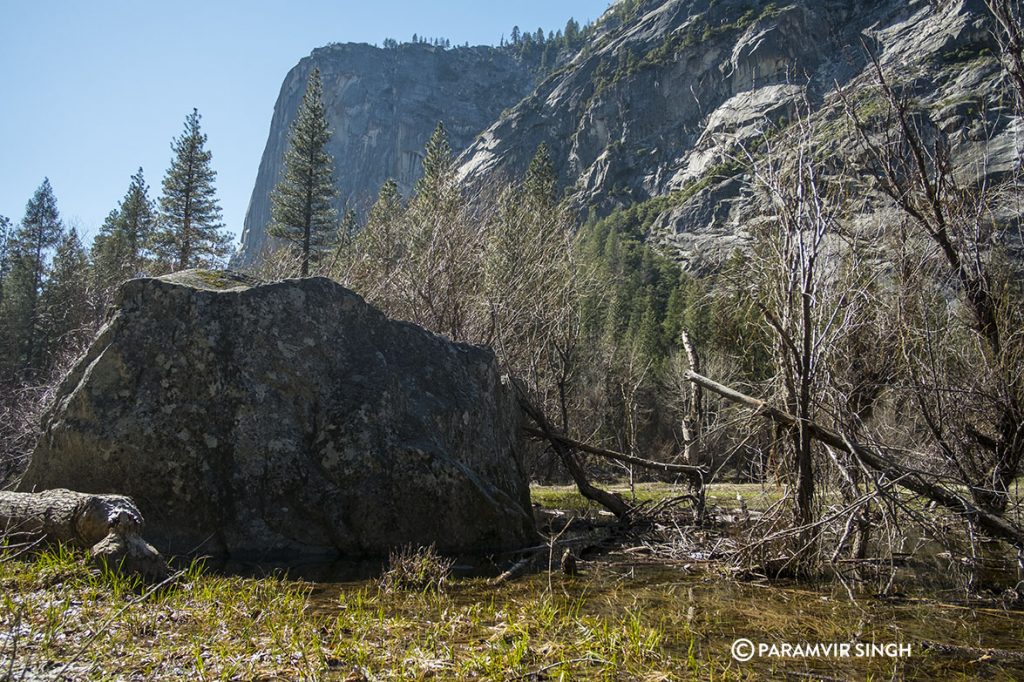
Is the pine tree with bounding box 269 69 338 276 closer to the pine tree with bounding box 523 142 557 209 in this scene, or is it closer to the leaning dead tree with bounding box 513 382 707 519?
the pine tree with bounding box 523 142 557 209

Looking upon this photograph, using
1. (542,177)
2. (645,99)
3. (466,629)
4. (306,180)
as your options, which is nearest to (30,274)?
(306,180)

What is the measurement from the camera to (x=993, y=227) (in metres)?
6.54

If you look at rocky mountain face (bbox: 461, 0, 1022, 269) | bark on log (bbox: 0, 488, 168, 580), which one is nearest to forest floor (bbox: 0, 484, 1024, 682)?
bark on log (bbox: 0, 488, 168, 580)

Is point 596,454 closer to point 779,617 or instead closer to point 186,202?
point 779,617

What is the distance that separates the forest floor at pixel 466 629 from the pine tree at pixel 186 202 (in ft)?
128

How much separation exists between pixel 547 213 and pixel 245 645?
2263 cm

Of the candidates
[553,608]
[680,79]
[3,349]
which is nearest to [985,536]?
[553,608]

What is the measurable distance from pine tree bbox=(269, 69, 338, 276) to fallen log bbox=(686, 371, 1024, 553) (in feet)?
127

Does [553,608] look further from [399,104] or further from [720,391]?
[399,104]

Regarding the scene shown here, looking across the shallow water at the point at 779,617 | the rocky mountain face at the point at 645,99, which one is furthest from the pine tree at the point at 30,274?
the rocky mountain face at the point at 645,99

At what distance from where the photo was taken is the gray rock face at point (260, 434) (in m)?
6.41

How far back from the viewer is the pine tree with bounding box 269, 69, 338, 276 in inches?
1608

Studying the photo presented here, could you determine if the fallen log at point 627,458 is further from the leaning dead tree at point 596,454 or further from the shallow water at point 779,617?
the shallow water at point 779,617

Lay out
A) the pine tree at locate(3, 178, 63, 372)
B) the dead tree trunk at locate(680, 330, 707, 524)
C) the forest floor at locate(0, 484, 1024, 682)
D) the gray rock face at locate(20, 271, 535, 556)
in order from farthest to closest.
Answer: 1. the pine tree at locate(3, 178, 63, 372)
2. the dead tree trunk at locate(680, 330, 707, 524)
3. the gray rock face at locate(20, 271, 535, 556)
4. the forest floor at locate(0, 484, 1024, 682)
